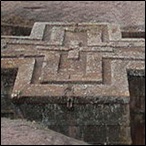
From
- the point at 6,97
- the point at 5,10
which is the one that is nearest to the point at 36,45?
the point at 6,97

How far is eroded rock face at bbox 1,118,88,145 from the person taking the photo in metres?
4.45

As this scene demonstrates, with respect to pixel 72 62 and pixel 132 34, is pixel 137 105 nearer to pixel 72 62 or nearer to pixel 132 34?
pixel 72 62

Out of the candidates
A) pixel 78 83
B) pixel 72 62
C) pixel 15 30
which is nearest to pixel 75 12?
pixel 15 30

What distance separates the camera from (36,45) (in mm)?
6055

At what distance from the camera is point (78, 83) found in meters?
5.00

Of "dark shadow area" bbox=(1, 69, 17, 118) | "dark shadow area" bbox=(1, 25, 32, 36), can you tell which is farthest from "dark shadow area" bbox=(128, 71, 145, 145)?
"dark shadow area" bbox=(1, 25, 32, 36)

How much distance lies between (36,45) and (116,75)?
1561 mm

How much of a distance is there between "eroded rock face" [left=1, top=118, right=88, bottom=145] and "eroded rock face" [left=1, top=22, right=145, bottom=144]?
13 cm

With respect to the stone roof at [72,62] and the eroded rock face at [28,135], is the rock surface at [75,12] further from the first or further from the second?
the eroded rock face at [28,135]

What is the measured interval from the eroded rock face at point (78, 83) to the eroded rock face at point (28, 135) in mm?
135

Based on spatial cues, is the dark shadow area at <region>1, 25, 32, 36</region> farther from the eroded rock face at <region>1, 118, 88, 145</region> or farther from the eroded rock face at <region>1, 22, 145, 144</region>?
the eroded rock face at <region>1, 118, 88, 145</region>

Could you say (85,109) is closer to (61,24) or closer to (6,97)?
(6,97)

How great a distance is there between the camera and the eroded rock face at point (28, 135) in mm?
4445

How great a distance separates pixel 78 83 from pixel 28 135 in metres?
0.96
